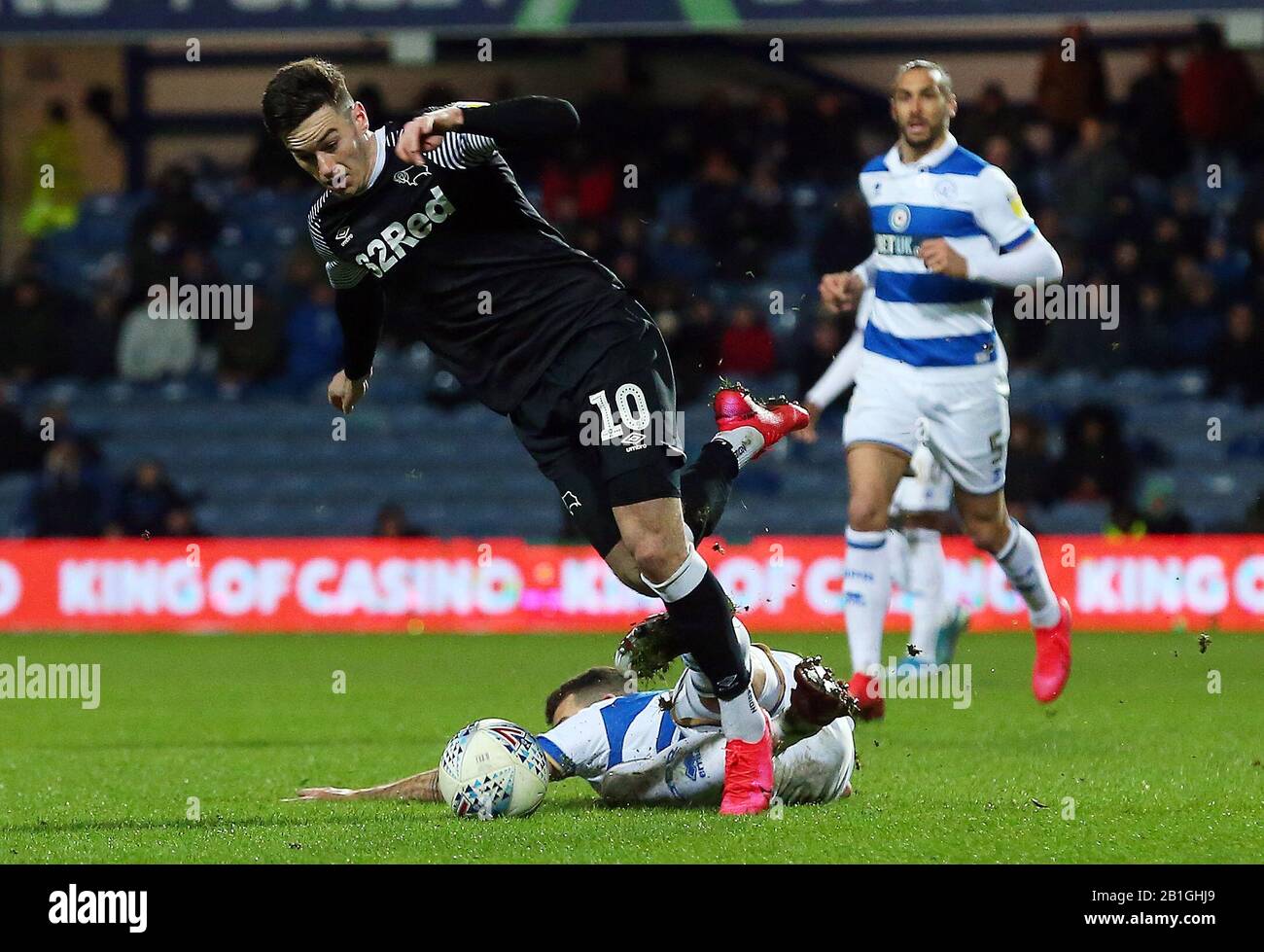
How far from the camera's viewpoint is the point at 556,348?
5590 millimetres

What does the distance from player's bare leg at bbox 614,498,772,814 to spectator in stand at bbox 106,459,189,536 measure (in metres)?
10.0

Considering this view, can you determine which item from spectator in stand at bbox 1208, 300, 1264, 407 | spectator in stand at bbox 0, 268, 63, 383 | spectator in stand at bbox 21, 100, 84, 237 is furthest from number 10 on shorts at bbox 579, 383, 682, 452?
spectator in stand at bbox 21, 100, 84, 237

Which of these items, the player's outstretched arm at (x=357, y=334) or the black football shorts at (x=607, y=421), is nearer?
the black football shorts at (x=607, y=421)

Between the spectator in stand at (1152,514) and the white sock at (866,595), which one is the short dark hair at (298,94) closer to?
the white sock at (866,595)

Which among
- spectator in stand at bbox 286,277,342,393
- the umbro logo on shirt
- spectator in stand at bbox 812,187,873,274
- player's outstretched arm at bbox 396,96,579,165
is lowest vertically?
the umbro logo on shirt

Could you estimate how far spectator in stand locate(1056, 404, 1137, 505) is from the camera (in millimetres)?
14250

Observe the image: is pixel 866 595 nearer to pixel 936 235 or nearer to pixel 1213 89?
pixel 936 235

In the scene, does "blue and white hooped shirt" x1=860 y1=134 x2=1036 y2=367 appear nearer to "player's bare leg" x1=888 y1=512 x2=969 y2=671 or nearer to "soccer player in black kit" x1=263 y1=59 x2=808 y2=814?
"player's bare leg" x1=888 y1=512 x2=969 y2=671

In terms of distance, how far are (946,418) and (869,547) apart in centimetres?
57

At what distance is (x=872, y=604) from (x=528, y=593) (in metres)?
6.44

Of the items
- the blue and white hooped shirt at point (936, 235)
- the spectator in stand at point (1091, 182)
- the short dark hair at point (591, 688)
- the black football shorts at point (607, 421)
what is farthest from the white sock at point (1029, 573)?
the spectator in stand at point (1091, 182)

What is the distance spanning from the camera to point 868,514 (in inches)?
298

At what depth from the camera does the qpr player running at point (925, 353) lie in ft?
24.5

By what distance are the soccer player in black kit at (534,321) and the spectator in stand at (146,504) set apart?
9432 millimetres
